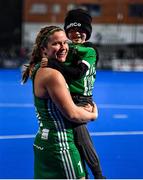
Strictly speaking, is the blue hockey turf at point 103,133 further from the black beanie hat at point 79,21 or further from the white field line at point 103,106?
the black beanie hat at point 79,21

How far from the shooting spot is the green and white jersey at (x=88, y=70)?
296 cm

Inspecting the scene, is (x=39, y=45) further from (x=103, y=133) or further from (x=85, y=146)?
(x=103, y=133)

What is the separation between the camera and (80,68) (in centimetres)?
290

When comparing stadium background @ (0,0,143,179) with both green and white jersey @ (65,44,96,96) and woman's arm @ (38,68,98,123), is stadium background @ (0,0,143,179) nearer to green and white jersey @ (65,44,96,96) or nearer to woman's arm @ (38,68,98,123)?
green and white jersey @ (65,44,96,96)

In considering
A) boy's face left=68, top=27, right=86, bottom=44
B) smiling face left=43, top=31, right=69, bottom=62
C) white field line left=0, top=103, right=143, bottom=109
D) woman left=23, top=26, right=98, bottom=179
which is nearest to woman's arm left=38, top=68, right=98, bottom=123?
woman left=23, top=26, right=98, bottom=179

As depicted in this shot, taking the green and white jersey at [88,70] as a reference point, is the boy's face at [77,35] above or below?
above

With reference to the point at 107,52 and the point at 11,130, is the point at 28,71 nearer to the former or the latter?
the point at 11,130

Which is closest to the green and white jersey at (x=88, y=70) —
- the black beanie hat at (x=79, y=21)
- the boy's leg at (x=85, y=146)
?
the black beanie hat at (x=79, y=21)

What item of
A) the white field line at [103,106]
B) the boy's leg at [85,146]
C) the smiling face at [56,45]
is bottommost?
the white field line at [103,106]

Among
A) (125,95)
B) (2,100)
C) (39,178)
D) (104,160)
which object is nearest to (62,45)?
(39,178)

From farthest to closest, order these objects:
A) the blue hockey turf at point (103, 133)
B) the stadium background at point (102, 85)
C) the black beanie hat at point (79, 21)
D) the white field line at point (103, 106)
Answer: the white field line at point (103, 106) → the stadium background at point (102, 85) → the blue hockey turf at point (103, 133) → the black beanie hat at point (79, 21)

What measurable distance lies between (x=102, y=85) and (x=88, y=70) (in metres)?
12.0

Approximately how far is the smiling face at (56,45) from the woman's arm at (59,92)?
0.14 metres

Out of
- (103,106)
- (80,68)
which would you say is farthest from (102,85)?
(80,68)
